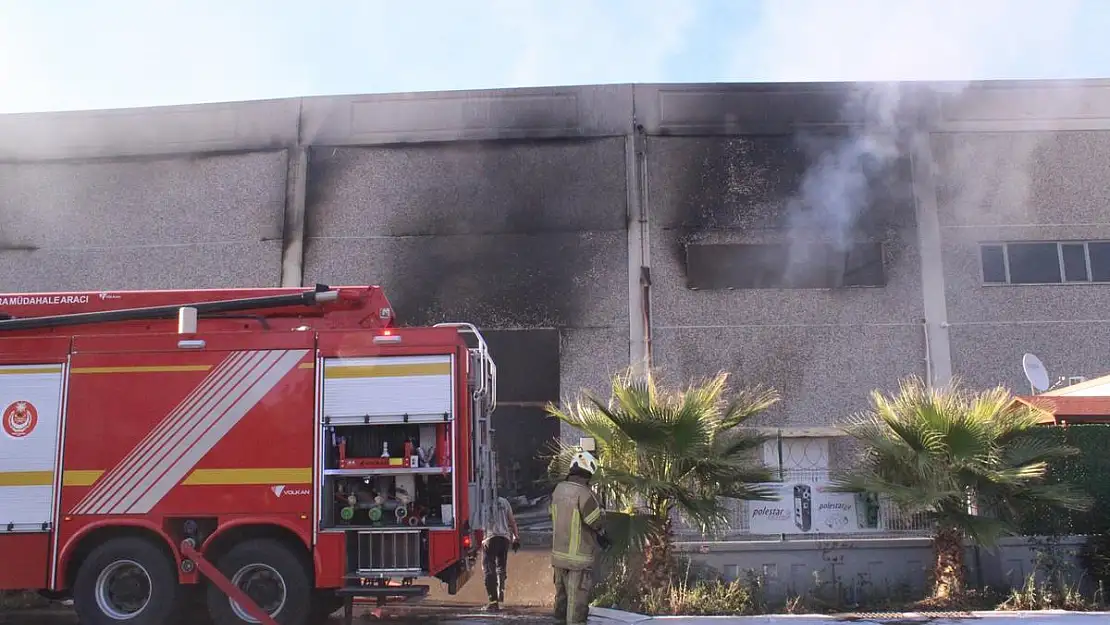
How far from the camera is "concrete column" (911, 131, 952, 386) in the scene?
45.9 feet

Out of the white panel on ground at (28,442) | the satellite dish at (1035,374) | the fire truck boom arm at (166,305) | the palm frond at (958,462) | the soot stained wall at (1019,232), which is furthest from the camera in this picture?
the soot stained wall at (1019,232)

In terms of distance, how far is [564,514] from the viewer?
23.5 ft

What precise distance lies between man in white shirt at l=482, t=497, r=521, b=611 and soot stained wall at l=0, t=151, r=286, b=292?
7312mm

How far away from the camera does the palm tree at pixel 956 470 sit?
7.72 m

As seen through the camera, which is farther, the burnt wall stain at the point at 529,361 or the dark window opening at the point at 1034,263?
the dark window opening at the point at 1034,263

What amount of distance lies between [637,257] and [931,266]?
184 inches

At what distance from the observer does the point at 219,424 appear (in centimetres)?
716

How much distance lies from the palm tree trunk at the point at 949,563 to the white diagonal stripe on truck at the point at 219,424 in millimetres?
5824

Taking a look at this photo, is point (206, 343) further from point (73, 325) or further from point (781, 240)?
point (781, 240)

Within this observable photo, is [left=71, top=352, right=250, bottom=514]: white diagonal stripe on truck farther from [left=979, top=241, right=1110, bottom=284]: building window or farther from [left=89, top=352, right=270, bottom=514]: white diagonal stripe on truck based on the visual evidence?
[left=979, top=241, right=1110, bottom=284]: building window

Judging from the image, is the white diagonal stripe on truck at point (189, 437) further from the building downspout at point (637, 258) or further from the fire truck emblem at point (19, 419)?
the building downspout at point (637, 258)

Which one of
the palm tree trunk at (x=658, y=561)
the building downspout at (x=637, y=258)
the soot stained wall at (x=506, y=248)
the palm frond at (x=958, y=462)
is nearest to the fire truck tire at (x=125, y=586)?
the palm tree trunk at (x=658, y=561)

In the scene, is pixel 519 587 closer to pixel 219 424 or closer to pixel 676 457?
pixel 676 457

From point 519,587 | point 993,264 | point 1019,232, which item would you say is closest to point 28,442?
point 519,587
